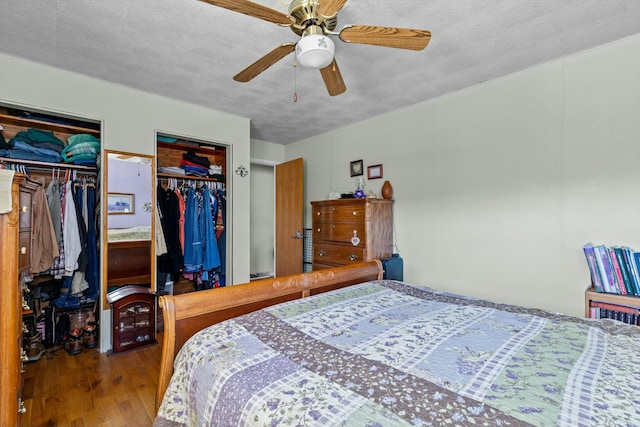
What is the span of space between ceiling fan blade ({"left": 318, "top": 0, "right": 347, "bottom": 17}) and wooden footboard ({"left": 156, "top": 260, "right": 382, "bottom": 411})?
136 centimetres

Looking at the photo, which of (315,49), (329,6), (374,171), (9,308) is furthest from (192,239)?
(329,6)

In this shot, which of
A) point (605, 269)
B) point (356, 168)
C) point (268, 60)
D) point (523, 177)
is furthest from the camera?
point (356, 168)

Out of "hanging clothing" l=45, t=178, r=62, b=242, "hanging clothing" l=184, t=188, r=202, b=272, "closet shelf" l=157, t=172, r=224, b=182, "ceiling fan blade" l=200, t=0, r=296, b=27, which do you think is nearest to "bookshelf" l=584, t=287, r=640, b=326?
"ceiling fan blade" l=200, t=0, r=296, b=27

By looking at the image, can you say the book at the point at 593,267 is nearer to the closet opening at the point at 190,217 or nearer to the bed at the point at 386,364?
the bed at the point at 386,364

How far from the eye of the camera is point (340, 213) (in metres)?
3.41

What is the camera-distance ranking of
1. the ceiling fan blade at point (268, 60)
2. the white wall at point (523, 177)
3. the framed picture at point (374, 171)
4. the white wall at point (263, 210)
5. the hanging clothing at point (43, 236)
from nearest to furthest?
the ceiling fan blade at point (268, 60) < the white wall at point (523, 177) < the hanging clothing at point (43, 236) < the framed picture at point (374, 171) < the white wall at point (263, 210)

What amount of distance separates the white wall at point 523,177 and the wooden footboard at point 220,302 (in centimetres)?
148

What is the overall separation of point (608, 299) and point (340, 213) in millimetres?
2297

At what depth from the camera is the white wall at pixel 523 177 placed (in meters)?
2.07

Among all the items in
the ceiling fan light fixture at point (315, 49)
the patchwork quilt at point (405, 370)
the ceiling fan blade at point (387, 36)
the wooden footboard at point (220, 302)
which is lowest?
the patchwork quilt at point (405, 370)

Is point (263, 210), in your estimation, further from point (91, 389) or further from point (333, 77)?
point (333, 77)

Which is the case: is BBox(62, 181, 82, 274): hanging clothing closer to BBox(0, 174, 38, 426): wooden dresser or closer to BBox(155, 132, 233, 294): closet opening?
BBox(155, 132, 233, 294): closet opening

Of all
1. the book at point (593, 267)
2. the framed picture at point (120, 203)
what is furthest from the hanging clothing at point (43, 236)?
the book at point (593, 267)

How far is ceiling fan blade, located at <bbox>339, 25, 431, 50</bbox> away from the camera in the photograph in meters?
1.41
